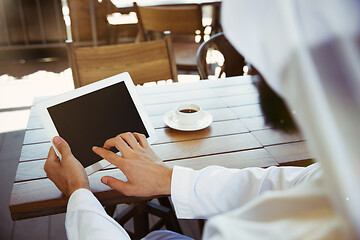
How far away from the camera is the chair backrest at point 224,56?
192 centimetres

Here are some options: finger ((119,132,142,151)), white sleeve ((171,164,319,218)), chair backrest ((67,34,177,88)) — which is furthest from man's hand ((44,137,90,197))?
chair backrest ((67,34,177,88))

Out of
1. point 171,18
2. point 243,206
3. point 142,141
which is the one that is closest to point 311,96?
point 243,206

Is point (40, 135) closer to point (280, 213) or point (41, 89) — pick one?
point (280, 213)

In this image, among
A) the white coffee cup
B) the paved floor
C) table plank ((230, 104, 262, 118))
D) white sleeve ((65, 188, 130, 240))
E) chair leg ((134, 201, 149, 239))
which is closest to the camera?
white sleeve ((65, 188, 130, 240))

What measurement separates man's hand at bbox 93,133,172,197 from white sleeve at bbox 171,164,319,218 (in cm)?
4

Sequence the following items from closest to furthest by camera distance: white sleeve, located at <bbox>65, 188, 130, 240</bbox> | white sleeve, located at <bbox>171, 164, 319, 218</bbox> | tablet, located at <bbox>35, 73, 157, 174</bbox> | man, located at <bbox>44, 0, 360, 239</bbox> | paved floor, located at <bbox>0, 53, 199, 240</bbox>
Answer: man, located at <bbox>44, 0, 360, 239</bbox> < white sleeve, located at <bbox>65, 188, 130, 240</bbox> < white sleeve, located at <bbox>171, 164, 319, 218</bbox> < tablet, located at <bbox>35, 73, 157, 174</bbox> < paved floor, located at <bbox>0, 53, 199, 240</bbox>

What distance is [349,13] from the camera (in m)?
0.28

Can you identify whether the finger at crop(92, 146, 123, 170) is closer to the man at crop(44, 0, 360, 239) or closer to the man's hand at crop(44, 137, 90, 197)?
the man's hand at crop(44, 137, 90, 197)

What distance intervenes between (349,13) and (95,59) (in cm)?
158

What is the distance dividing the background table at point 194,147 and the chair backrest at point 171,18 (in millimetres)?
1196

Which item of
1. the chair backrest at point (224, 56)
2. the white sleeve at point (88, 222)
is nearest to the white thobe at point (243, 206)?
the white sleeve at point (88, 222)

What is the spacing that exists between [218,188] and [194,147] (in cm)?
29

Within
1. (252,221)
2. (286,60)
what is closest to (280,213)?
(252,221)

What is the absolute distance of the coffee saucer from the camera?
1237mm
